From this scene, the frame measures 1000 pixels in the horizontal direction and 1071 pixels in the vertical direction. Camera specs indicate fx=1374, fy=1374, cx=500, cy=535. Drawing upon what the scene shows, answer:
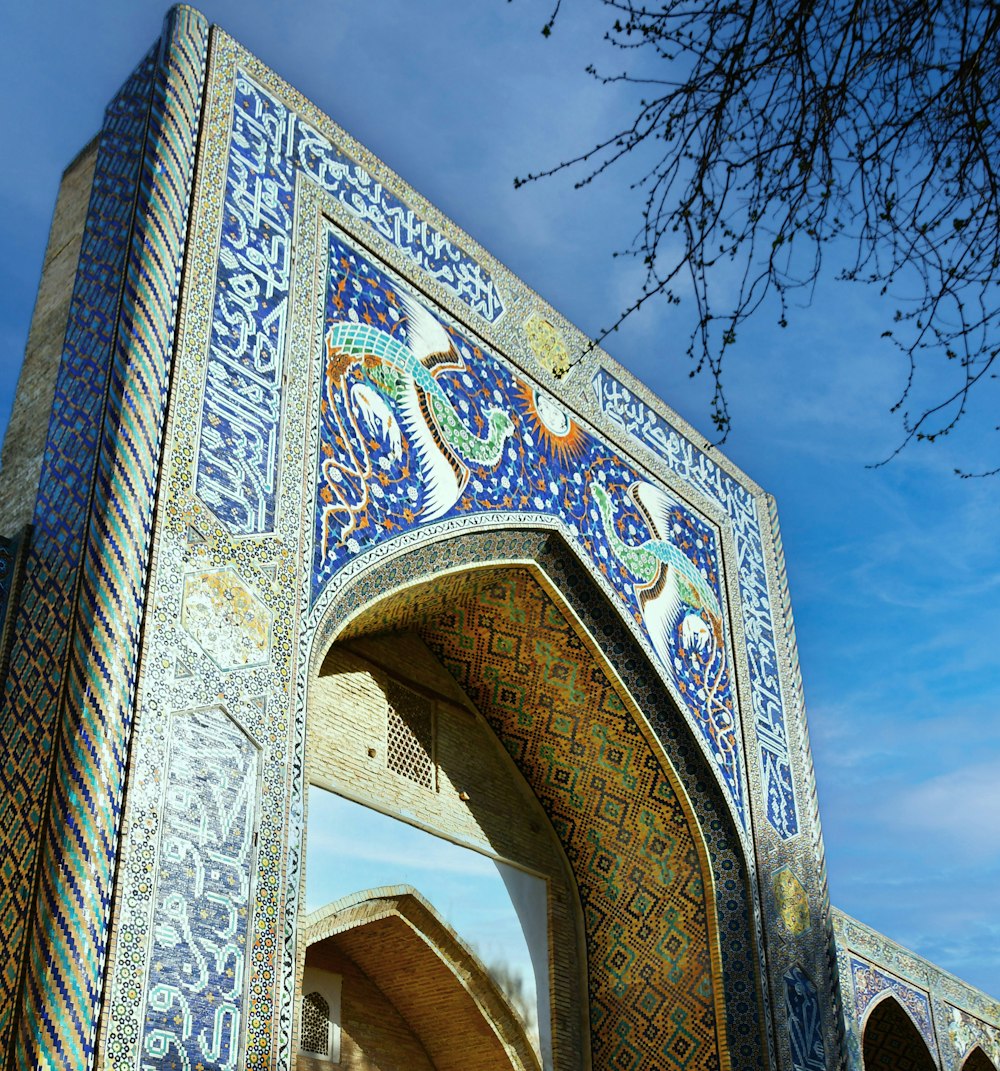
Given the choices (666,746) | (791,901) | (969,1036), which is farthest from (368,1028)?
(969,1036)

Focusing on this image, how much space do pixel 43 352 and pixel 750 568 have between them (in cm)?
435

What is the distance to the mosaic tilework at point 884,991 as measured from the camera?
8.72m

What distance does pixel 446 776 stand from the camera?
255 inches

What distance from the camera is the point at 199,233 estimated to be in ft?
16.0

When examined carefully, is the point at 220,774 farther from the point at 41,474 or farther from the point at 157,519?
the point at 41,474

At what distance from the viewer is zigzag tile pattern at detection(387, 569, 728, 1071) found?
20.7 ft

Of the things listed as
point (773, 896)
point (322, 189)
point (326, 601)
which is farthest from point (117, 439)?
point (773, 896)

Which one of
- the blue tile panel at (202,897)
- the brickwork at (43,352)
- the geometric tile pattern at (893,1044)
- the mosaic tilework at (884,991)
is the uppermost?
the brickwork at (43,352)

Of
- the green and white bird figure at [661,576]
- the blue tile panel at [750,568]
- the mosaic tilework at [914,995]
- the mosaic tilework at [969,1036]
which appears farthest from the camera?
the mosaic tilework at [969,1036]

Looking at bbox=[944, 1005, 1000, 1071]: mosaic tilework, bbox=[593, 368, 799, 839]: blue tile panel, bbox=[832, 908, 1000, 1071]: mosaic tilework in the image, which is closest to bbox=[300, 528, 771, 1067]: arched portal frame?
bbox=[593, 368, 799, 839]: blue tile panel

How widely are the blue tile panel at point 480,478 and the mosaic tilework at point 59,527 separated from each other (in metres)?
0.89

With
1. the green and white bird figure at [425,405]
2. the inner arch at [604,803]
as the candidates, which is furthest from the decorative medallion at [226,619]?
the inner arch at [604,803]

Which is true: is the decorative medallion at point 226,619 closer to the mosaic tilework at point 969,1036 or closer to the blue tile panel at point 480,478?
the blue tile panel at point 480,478

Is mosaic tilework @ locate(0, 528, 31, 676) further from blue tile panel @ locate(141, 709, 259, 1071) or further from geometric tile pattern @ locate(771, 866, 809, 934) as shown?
geometric tile pattern @ locate(771, 866, 809, 934)
